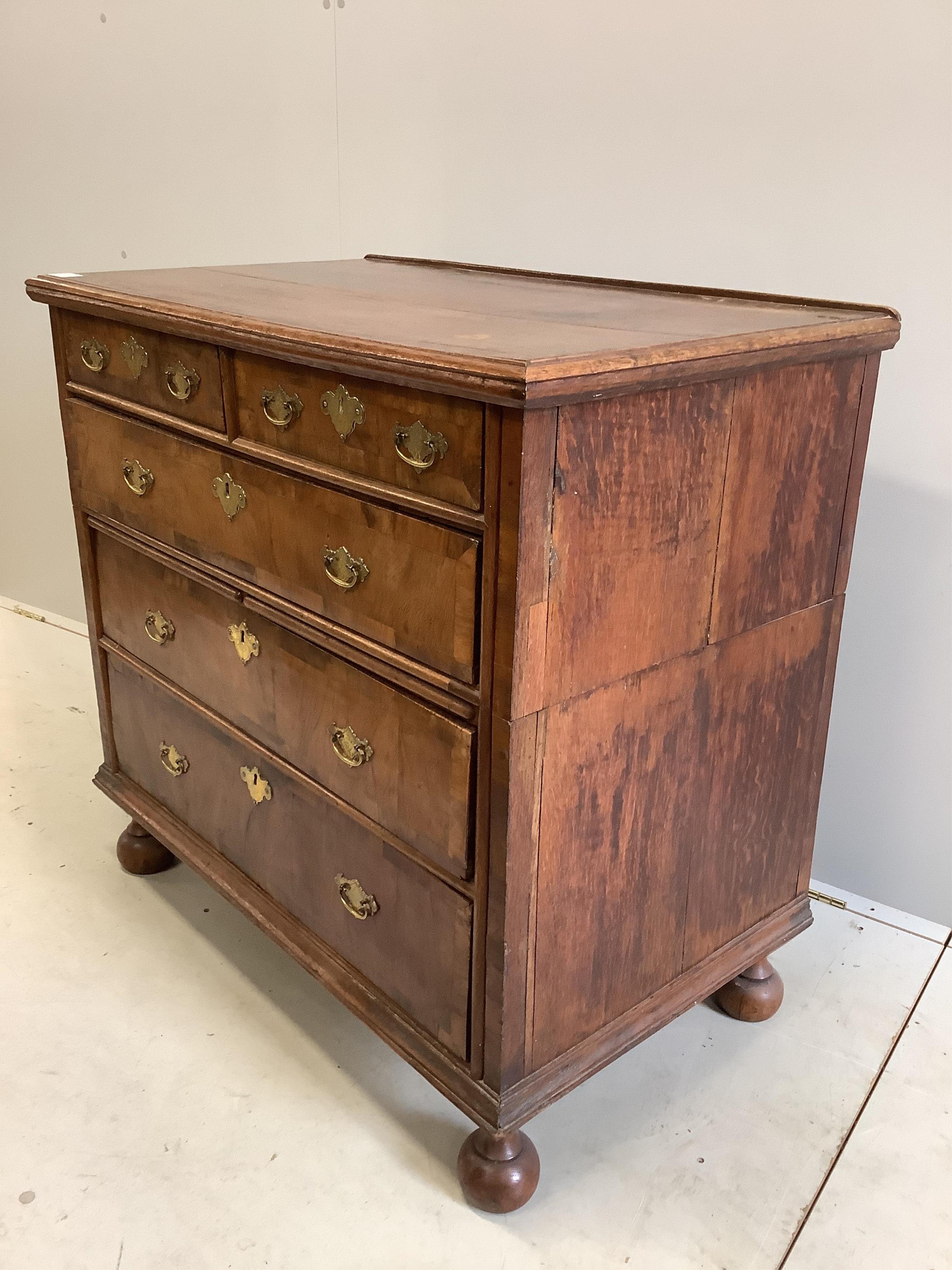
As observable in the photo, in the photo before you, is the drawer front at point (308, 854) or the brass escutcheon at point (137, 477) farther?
the brass escutcheon at point (137, 477)

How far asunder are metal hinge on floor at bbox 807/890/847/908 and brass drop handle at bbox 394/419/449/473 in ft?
4.04

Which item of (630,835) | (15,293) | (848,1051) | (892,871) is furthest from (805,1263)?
(15,293)

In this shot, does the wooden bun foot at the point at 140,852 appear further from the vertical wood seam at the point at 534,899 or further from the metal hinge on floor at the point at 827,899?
the metal hinge on floor at the point at 827,899

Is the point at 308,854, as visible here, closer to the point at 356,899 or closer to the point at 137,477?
the point at 356,899

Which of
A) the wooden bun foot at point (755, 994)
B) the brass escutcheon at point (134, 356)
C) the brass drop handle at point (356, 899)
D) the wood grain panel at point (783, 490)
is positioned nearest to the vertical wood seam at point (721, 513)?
the wood grain panel at point (783, 490)

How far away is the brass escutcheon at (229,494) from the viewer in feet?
4.69

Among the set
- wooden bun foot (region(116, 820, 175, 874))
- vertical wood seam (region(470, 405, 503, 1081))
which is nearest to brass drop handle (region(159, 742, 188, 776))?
wooden bun foot (region(116, 820, 175, 874))

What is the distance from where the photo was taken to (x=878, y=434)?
173cm

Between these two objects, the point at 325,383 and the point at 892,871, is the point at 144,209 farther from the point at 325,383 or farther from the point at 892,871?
the point at 892,871

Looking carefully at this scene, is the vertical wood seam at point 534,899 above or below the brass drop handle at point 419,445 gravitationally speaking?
below

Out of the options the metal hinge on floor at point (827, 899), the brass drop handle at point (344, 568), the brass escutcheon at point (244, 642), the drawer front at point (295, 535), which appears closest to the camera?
the drawer front at point (295, 535)

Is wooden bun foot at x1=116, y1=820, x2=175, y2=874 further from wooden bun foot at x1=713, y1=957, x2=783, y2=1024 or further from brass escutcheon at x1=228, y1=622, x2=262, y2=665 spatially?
wooden bun foot at x1=713, y1=957, x2=783, y2=1024

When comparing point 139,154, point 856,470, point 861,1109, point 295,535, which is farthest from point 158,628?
point 139,154

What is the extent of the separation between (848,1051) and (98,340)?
1528mm
